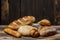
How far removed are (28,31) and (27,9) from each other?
492mm

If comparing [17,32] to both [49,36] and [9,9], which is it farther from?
[9,9]

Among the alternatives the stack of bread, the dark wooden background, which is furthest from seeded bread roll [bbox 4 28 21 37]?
the dark wooden background

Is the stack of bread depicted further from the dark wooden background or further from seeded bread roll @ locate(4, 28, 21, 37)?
the dark wooden background

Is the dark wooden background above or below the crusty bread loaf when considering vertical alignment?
above

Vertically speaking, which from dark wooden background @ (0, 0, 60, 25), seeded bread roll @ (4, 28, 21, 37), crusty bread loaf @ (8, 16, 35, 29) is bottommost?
seeded bread roll @ (4, 28, 21, 37)

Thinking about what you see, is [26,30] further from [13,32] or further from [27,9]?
[27,9]

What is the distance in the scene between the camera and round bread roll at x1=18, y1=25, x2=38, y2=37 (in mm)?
801

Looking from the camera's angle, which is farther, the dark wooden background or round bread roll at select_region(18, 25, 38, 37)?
the dark wooden background

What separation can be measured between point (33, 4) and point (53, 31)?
474 millimetres

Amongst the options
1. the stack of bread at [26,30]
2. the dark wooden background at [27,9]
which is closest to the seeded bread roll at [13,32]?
the stack of bread at [26,30]

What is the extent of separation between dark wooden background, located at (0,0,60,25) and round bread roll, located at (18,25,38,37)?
445mm

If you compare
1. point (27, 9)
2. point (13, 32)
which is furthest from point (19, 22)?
point (27, 9)

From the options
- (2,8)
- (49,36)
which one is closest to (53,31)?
(49,36)

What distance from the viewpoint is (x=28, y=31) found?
81 centimetres
